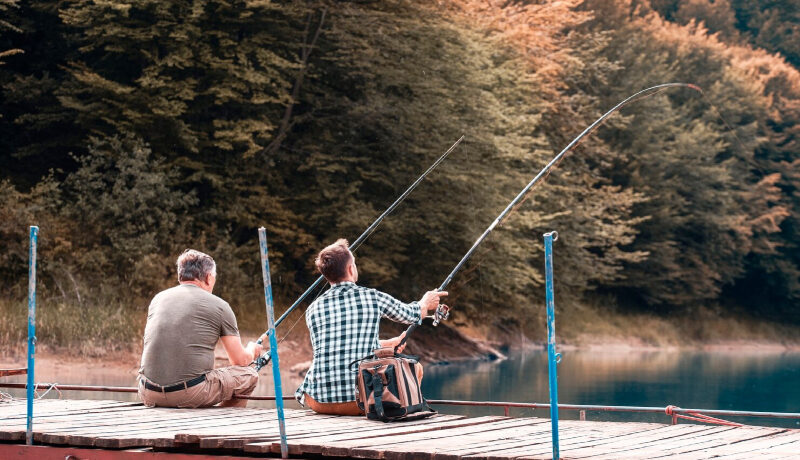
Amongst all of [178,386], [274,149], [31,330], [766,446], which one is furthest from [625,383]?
[31,330]

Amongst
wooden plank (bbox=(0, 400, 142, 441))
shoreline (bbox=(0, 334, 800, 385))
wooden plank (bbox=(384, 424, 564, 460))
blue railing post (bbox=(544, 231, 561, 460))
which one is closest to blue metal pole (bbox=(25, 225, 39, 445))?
wooden plank (bbox=(0, 400, 142, 441))

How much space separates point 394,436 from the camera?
5.48 metres

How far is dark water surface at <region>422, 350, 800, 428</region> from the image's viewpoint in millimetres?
20141

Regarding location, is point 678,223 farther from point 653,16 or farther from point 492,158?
point 492,158

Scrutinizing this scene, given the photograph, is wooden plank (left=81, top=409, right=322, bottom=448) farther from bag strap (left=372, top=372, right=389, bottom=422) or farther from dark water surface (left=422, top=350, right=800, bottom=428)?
dark water surface (left=422, top=350, right=800, bottom=428)

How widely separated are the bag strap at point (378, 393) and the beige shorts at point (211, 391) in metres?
1.20

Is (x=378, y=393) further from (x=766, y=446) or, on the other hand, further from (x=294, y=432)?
(x=766, y=446)

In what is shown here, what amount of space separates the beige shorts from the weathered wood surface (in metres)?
0.09

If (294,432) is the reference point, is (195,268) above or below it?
above

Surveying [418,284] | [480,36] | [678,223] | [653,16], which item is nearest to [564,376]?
[418,284]

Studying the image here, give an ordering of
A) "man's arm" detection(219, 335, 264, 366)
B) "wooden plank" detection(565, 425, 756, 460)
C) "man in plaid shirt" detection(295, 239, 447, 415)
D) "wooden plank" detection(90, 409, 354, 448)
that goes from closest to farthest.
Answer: "wooden plank" detection(565, 425, 756, 460)
"wooden plank" detection(90, 409, 354, 448)
"man in plaid shirt" detection(295, 239, 447, 415)
"man's arm" detection(219, 335, 264, 366)

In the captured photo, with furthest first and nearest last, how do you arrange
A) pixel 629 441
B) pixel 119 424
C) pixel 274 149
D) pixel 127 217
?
pixel 274 149 < pixel 127 217 < pixel 119 424 < pixel 629 441

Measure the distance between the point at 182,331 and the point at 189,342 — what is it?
2.9 inches

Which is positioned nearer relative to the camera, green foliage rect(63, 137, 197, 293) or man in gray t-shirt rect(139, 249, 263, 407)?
man in gray t-shirt rect(139, 249, 263, 407)
